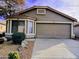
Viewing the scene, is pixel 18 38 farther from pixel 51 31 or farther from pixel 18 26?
pixel 51 31

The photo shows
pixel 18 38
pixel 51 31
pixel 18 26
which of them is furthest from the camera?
pixel 51 31

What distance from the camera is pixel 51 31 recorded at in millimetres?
26594

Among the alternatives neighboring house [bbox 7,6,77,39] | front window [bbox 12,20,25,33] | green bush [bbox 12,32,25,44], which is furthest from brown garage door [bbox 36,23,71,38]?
green bush [bbox 12,32,25,44]

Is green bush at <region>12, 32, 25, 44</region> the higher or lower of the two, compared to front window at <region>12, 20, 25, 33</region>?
lower

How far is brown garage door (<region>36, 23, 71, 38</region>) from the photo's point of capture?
2653 cm

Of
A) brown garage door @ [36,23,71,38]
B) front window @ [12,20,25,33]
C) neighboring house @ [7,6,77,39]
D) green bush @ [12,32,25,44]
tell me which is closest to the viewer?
green bush @ [12,32,25,44]

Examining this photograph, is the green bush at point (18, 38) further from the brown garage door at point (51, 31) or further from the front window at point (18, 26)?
the brown garage door at point (51, 31)

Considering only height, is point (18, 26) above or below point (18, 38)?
above

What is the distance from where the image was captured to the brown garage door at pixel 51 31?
87.0 feet

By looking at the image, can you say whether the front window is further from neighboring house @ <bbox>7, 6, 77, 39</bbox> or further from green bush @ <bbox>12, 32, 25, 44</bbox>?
green bush @ <bbox>12, 32, 25, 44</bbox>

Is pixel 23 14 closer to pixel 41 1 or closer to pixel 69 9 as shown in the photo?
pixel 41 1

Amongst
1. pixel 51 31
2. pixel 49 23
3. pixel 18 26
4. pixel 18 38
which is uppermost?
pixel 49 23

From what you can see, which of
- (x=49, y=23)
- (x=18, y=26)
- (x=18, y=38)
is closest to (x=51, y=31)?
(x=49, y=23)

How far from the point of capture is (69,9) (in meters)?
35.6
